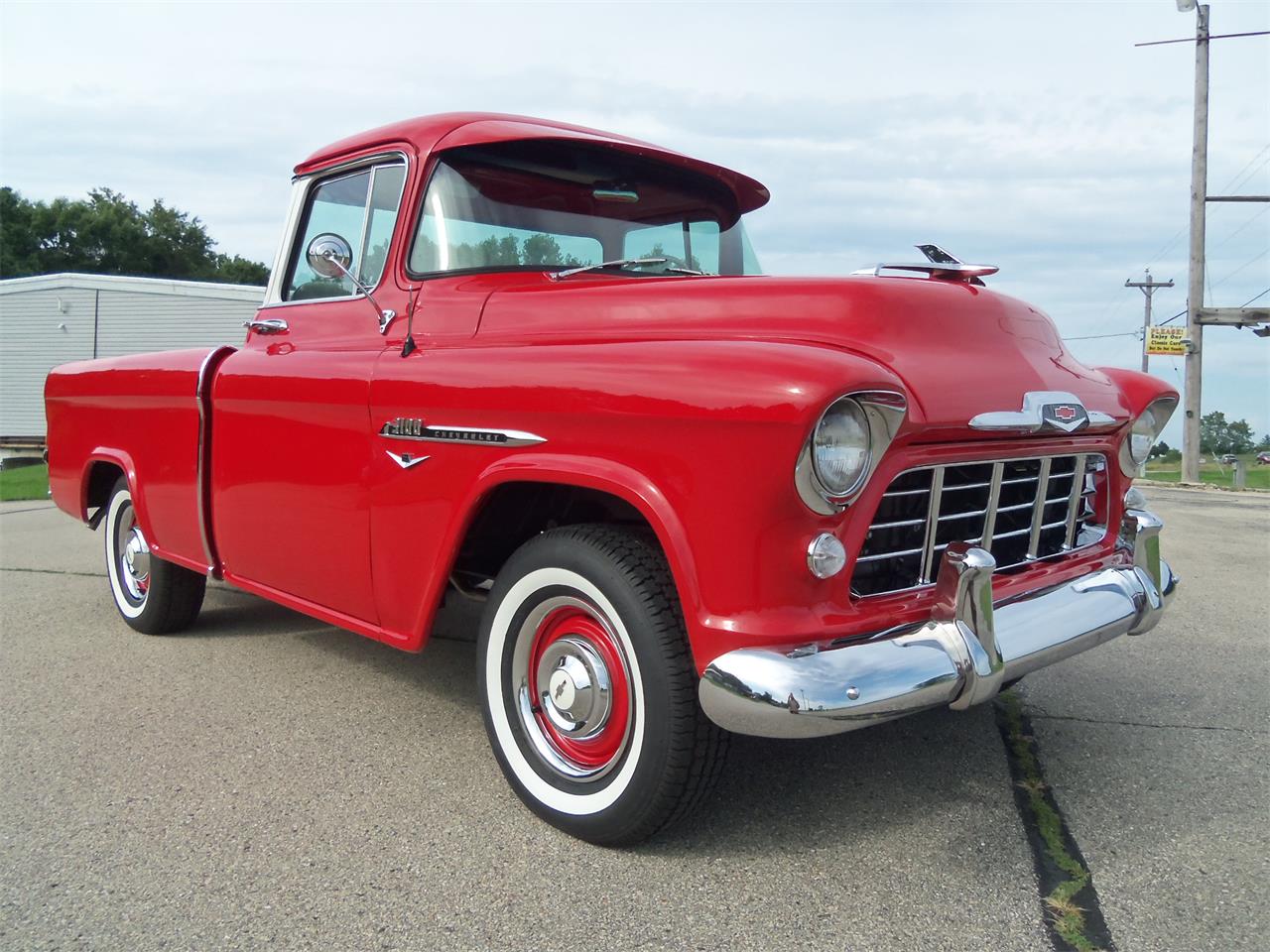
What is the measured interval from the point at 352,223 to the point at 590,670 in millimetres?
1930

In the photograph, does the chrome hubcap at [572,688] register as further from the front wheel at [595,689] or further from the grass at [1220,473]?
the grass at [1220,473]

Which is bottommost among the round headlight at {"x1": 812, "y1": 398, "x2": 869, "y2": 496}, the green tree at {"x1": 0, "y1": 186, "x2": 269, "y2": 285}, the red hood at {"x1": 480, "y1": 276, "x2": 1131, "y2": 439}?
the round headlight at {"x1": 812, "y1": 398, "x2": 869, "y2": 496}

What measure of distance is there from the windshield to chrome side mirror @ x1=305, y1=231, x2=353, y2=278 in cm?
27

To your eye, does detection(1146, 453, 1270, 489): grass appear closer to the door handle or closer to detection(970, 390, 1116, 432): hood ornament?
detection(970, 390, 1116, 432): hood ornament

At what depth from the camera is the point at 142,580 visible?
4656 millimetres

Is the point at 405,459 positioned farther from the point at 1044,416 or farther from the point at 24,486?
the point at 24,486

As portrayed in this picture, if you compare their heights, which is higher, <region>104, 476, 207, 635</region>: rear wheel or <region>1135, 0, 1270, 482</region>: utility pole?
<region>1135, 0, 1270, 482</region>: utility pole

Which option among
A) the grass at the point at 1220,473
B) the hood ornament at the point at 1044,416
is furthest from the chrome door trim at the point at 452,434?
the grass at the point at 1220,473

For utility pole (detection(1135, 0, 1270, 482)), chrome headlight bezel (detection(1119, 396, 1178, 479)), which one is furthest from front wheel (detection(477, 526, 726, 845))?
utility pole (detection(1135, 0, 1270, 482))

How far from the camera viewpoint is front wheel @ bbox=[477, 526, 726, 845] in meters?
2.28

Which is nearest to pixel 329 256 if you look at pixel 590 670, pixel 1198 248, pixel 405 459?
pixel 405 459

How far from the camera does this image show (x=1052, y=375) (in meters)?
2.75

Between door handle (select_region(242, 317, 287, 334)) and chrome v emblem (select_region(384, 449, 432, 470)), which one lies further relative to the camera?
door handle (select_region(242, 317, 287, 334))

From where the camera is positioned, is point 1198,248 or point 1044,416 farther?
point 1198,248
